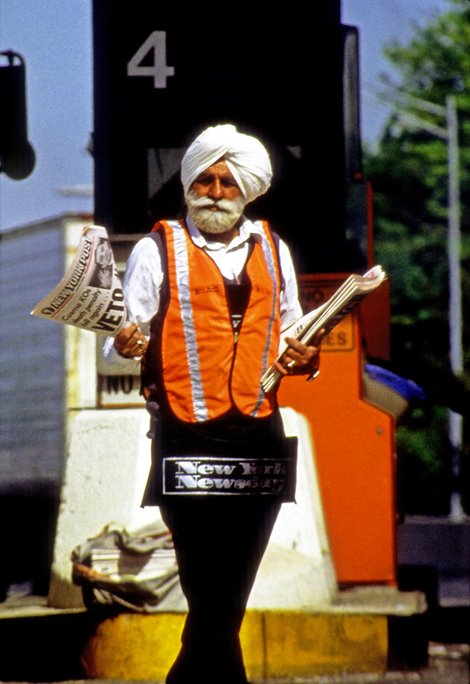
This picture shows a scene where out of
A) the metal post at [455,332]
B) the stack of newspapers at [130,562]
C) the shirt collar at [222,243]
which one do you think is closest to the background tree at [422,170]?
the metal post at [455,332]

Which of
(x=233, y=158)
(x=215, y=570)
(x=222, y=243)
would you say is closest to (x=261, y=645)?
(x=215, y=570)

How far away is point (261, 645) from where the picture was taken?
606 centimetres

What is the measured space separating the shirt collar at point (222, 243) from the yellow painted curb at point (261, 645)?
7.35 ft

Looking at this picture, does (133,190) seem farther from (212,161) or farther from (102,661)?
(212,161)

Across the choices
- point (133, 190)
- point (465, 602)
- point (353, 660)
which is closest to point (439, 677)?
point (353, 660)

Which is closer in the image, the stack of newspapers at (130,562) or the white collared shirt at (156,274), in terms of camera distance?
the white collared shirt at (156,274)

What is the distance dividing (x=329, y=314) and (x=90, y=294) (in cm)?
50

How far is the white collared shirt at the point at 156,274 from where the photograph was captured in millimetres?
3957

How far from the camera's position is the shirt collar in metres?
4.05

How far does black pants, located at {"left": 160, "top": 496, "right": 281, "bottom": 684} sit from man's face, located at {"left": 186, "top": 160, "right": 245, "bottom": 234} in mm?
608

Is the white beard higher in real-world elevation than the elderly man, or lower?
higher

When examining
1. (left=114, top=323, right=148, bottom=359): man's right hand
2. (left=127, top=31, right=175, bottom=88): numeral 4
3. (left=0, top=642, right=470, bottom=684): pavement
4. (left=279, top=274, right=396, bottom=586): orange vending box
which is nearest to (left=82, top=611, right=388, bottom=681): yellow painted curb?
(left=0, top=642, right=470, bottom=684): pavement

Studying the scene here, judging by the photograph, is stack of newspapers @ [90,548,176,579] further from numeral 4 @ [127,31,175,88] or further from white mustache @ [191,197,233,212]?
white mustache @ [191,197,233,212]

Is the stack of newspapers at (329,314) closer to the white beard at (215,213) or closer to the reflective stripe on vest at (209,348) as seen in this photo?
the reflective stripe on vest at (209,348)
